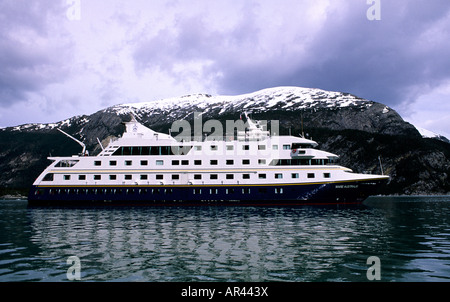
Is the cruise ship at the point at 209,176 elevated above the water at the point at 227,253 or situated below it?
above

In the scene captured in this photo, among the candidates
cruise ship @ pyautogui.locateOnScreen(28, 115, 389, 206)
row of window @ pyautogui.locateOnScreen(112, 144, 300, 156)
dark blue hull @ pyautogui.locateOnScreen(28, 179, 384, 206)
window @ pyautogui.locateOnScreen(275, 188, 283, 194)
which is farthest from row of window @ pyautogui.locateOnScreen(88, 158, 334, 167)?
window @ pyautogui.locateOnScreen(275, 188, 283, 194)

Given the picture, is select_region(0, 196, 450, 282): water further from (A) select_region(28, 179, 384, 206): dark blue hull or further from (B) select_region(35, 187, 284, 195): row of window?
(B) select_region(35, 187, 284, 195): row of window

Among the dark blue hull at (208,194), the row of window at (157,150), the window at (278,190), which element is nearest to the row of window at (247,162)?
the row of window at (157,150)

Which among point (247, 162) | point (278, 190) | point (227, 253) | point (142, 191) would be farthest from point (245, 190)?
point (227, 253)

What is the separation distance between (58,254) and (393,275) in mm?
12968

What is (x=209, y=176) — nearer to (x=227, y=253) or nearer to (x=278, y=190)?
(x=278, y=190)

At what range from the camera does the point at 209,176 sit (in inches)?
1656

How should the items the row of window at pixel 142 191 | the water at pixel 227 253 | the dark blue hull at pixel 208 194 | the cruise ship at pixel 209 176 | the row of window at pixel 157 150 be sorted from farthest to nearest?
the row of window at pixel 157 150 → the row of window at pixel 142 191 → the cruise ship at pixel 209 176 → the dark blue hull at pixel 208 194 → the water at pixel 227 253

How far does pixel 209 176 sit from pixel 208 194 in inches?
95.4

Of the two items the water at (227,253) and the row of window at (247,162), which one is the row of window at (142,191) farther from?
the water at (227,253)

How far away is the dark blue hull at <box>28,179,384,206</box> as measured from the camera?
40000 millimetres

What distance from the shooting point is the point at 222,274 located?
33.3ft

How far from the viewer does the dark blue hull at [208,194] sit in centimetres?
4000
